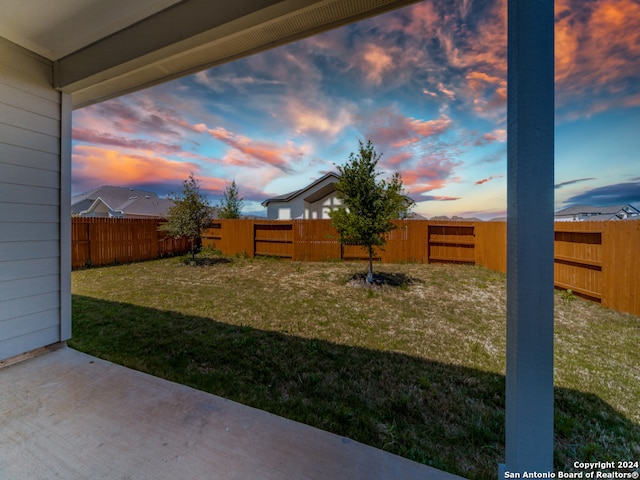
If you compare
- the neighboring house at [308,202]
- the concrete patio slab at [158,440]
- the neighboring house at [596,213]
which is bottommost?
the concrete patio slab at [158,440]

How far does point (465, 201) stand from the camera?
373 centimetres

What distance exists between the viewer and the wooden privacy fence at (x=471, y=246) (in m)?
3.93

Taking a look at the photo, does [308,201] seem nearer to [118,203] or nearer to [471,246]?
[471,246]

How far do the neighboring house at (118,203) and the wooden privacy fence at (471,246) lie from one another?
12.8 metres

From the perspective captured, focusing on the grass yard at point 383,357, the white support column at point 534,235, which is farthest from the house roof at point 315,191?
the white support column at point 534,235

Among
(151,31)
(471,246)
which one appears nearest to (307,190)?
(471,246)

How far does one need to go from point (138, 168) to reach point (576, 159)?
11590mm

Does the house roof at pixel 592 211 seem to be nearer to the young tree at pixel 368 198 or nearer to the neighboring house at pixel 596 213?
the neighboring house at pixel 596 213

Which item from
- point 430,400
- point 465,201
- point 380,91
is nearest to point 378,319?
point 430,400

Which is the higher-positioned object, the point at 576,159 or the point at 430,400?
the point at 576,159

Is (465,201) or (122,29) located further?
(465,201)

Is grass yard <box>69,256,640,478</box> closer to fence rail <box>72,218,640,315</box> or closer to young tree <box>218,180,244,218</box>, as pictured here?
fence rail <box>72,218,640,315</box>

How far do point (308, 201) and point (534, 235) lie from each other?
1378cm

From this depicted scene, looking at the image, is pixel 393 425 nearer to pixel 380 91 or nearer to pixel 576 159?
pixel 576 159
